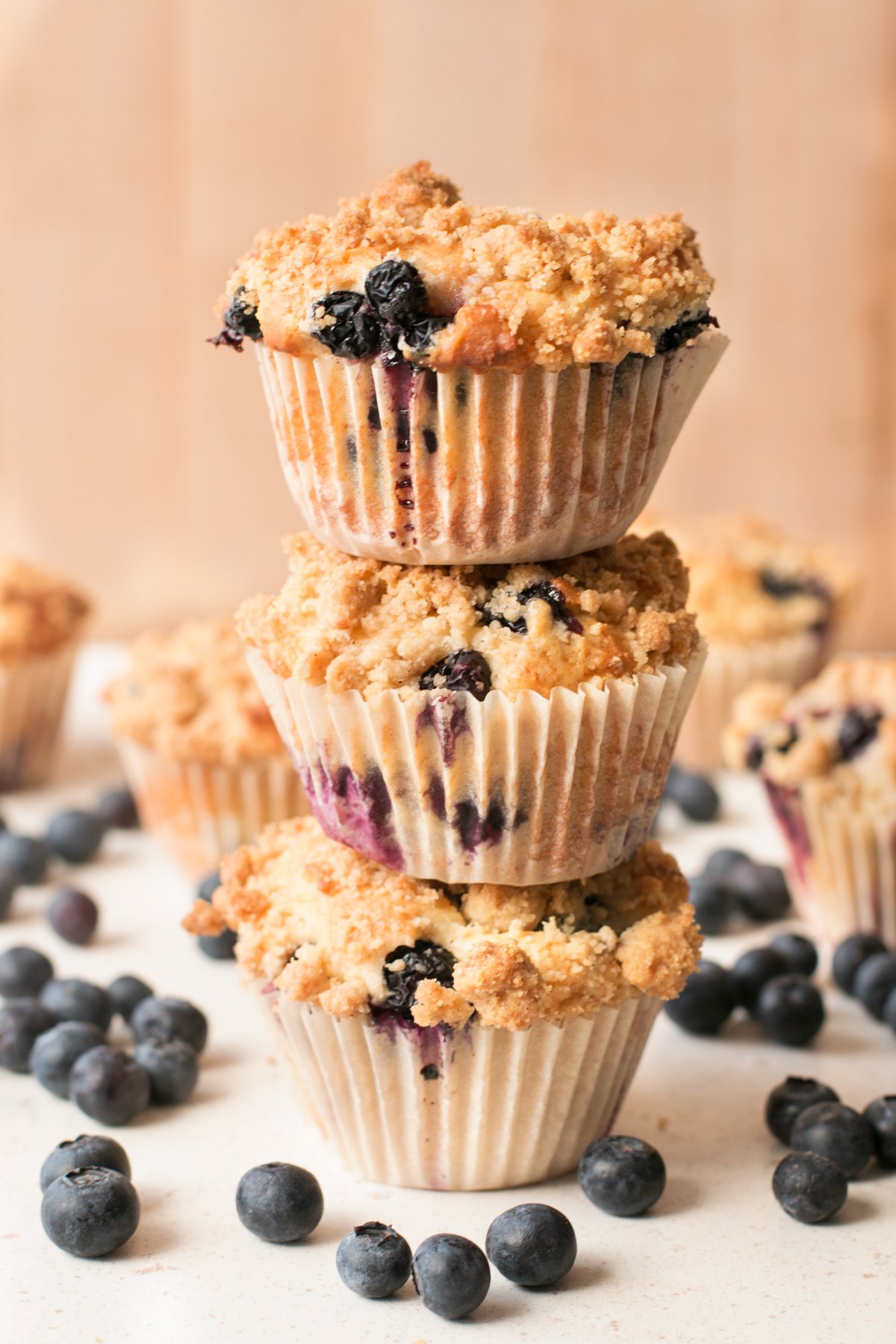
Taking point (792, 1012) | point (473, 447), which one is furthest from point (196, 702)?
point (473, 447)

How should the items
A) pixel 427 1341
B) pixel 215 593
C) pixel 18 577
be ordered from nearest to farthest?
pixel 427 1341
pixel 18 577
pixel 215 593

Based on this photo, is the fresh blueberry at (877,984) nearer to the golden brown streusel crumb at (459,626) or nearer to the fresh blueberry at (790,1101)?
the fresh blueberry at (790,1101)

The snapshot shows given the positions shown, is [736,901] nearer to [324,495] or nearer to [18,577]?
[324,495]

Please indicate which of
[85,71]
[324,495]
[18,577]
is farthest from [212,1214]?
[85,71]

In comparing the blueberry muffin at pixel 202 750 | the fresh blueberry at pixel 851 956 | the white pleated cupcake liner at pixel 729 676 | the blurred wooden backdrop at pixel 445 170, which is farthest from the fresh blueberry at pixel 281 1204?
the blurred wooden backdrop at pixel 445 170

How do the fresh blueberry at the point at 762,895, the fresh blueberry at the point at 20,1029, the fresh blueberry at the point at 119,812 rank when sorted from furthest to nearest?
the fresh blueberry at the point at 119,812
the fresh blueberry at the point at 762,895
the fresh blueberry at the point at 20,1029
